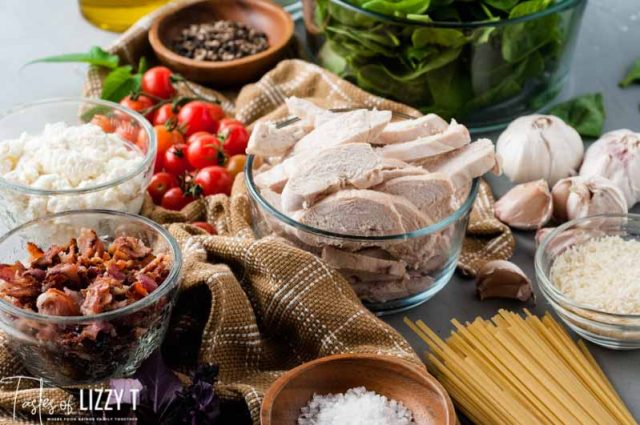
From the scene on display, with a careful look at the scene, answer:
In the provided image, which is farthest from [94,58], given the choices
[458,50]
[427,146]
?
[427,146]

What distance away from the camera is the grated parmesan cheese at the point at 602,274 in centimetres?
167

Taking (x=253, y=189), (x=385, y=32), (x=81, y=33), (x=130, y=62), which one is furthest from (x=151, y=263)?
(x=81, y=33)

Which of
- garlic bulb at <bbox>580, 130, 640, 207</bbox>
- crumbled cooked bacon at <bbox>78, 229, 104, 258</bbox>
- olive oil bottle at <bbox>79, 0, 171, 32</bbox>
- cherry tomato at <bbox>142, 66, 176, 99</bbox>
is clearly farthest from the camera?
olive oil bottle at <bbox>79, 0, 171, 32</bbox>

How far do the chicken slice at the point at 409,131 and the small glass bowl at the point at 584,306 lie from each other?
0.29m

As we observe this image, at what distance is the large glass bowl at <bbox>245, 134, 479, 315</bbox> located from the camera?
1660mm

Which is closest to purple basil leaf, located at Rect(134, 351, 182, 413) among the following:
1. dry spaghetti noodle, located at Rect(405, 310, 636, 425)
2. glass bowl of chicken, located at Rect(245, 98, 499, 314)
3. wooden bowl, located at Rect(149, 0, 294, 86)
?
glass bowl of chicken, located at Rect(245, 98, 499, 314)

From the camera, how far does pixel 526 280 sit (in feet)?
5.94

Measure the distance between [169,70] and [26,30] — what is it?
1.97 ft

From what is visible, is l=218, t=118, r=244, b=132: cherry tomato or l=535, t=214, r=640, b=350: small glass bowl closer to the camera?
l=535, t=214, r=640, b=350: small glass bowl

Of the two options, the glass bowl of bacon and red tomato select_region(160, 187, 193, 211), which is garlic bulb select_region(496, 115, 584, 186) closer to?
red tomato select_region(160, 187, 193, 211)

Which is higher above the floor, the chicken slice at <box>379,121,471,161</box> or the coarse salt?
the chicken slice at <box>379,121,471,161</box>

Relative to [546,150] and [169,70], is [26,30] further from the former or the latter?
[546,150]

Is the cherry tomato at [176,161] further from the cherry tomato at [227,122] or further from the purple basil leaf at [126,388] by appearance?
the purple basil leaf at [126,388]

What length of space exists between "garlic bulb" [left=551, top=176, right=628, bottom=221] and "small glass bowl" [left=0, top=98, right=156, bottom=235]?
32.5 inches
